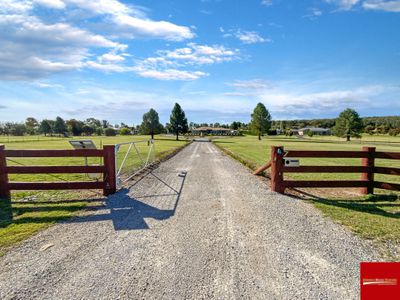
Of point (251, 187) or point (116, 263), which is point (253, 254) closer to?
point (116, 263)

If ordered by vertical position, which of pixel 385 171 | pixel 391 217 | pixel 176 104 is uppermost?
pixel 176 104

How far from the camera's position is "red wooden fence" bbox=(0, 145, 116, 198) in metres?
6.48

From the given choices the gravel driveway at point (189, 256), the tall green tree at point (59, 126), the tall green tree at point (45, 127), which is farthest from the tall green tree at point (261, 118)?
the tall green tree at point (45, 127)

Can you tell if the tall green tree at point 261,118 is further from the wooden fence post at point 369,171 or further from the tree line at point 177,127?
the wooden fence post at point 369,171

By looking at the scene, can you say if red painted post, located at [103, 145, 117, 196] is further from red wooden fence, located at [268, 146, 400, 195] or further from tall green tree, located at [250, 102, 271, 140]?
tall green tree, located at [250, 102, 271, 140]

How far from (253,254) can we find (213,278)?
880 millimetres

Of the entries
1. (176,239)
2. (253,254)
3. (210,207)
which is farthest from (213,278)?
(210,207)

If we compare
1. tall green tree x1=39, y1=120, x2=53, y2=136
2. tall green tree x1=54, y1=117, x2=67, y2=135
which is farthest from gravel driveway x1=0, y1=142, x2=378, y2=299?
tall green tree x1=39, y1=120, x2=53, y2=136

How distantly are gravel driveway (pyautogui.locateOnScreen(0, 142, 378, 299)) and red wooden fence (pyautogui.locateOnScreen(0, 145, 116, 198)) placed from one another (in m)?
1.26

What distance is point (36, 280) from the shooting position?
9.45 feet

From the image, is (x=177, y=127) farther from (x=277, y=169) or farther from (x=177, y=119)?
(x=277, y=169)

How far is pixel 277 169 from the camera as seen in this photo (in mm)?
7180

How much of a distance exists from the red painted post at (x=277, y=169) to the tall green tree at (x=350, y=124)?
70869mm

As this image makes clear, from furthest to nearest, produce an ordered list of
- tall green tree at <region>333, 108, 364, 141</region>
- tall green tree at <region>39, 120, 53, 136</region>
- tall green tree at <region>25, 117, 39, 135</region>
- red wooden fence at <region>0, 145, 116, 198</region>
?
tall green tree at <region>25, 117, 39, 135</region>, tall green tree at <region>39, 120, 53, 136</region>, tall green tree at <region>333, 108, 364, 141</region>, red wooden fence at <region>0, 145, 116, 198</region>
